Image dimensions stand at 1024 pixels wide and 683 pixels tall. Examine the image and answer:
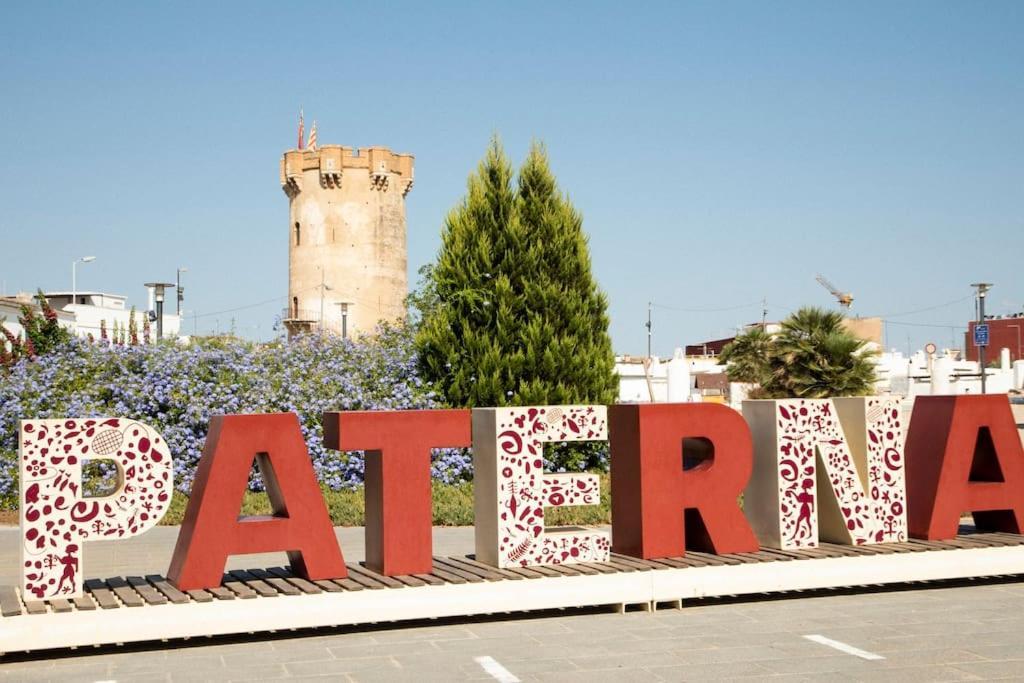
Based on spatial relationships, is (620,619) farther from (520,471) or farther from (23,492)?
(23,492)

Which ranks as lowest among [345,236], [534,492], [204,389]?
[534,492]

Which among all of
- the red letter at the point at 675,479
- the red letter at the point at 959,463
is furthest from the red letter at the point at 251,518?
the red letter at the point at 959,463

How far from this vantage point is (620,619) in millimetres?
9195

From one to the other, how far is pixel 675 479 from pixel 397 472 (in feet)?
7.94

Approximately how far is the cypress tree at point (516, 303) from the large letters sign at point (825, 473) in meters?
7.87

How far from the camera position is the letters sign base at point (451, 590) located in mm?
8141

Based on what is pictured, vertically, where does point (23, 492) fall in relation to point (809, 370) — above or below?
below

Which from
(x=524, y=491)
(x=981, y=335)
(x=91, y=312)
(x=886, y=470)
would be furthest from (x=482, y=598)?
(x=91, y=312)

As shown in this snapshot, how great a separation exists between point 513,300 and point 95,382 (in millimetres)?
6674

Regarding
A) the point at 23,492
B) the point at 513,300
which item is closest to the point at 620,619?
the point at 23,492

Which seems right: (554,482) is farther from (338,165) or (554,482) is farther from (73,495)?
(338,165)

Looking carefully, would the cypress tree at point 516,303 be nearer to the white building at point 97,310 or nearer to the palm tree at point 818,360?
the palm tree at point 818,360

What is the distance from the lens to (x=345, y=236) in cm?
6097

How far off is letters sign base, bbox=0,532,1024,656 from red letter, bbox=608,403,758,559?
0.65ft
